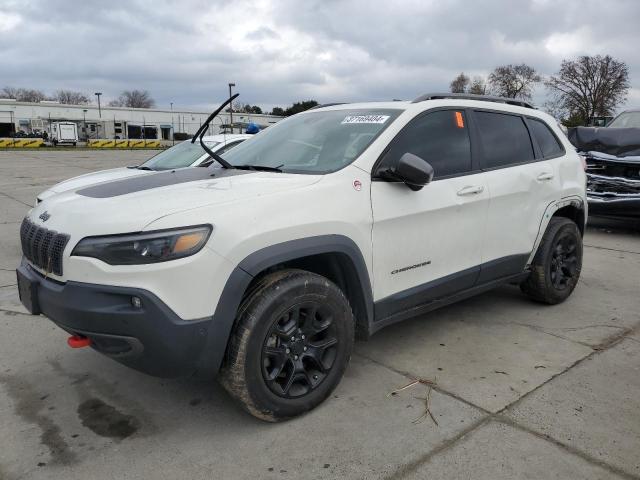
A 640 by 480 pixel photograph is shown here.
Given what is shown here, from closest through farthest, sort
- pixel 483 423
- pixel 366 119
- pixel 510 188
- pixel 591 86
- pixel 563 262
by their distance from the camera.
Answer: pixel 483 423 → pixel 366 119 → pixel 510 188 → pixel 563 262 → pixel 591 86

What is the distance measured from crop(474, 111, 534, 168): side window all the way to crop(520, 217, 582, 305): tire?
72 centimetres

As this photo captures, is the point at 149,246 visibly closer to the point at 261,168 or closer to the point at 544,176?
the point at 261,168

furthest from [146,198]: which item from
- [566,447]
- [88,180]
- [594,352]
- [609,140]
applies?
[609,140]

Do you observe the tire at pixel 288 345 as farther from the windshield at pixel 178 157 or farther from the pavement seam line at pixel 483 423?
the windshield at pixel 178 157

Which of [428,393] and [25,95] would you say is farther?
[25,95]

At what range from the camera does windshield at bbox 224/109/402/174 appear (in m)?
3.45

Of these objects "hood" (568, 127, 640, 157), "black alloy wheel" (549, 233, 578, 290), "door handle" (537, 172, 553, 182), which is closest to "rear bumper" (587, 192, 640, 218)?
"hood" (568, 127, 640, 157)

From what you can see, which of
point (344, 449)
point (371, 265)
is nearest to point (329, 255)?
point (371, 265)

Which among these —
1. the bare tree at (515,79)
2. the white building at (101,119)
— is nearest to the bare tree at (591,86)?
the bare tree at (515,79)

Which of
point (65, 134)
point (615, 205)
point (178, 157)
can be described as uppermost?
point (65, 134)

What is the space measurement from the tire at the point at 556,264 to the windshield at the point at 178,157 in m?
4.46

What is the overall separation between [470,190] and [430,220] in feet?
1.62

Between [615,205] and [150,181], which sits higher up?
[150,181]

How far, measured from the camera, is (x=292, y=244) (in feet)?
9.39
